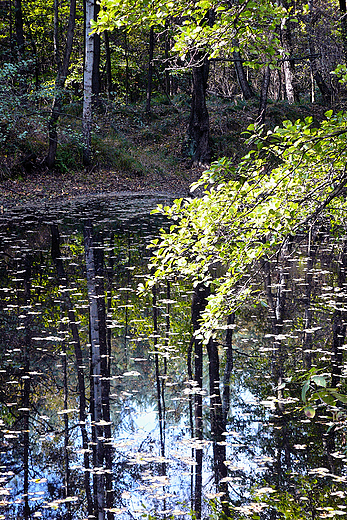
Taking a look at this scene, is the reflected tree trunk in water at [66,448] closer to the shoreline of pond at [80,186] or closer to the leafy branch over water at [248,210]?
the leafy branch over water at [248,210]

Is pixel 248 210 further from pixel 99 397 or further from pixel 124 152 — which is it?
pixel 124 152

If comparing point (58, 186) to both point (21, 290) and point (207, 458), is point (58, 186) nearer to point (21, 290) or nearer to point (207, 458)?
point (21, 290)

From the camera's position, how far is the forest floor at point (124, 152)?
18.8 metres

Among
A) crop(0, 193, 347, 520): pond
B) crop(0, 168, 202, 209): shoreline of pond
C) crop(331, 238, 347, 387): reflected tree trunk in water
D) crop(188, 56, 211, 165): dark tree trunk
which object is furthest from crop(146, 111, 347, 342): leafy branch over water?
crop(188, 56, 211, 165): dark tree trunk

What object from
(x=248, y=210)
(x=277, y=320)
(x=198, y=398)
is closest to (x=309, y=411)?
(x=248, y=210)

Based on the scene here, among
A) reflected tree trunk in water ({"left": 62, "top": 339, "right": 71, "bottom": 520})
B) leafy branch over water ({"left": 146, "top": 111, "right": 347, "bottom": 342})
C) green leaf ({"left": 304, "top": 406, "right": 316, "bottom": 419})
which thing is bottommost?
reflected tree trunk in water ({"left": 62, "top": 339, "right": 71, "bottom": 520})

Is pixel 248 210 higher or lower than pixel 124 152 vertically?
lower

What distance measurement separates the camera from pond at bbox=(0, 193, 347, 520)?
3.77 meters

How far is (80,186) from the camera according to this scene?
1969cm

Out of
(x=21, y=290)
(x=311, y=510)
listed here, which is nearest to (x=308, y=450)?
(x=311, y=510)

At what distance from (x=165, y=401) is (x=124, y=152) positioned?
19.2 m

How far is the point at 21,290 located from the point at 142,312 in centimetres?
230

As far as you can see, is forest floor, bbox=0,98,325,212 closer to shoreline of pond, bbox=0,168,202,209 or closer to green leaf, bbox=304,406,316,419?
shoreline of pond, bbox=0,168,202,209

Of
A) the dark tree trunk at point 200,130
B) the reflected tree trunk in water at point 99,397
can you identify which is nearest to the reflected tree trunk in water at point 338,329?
the reflected tree trunk in water at point 99,397
